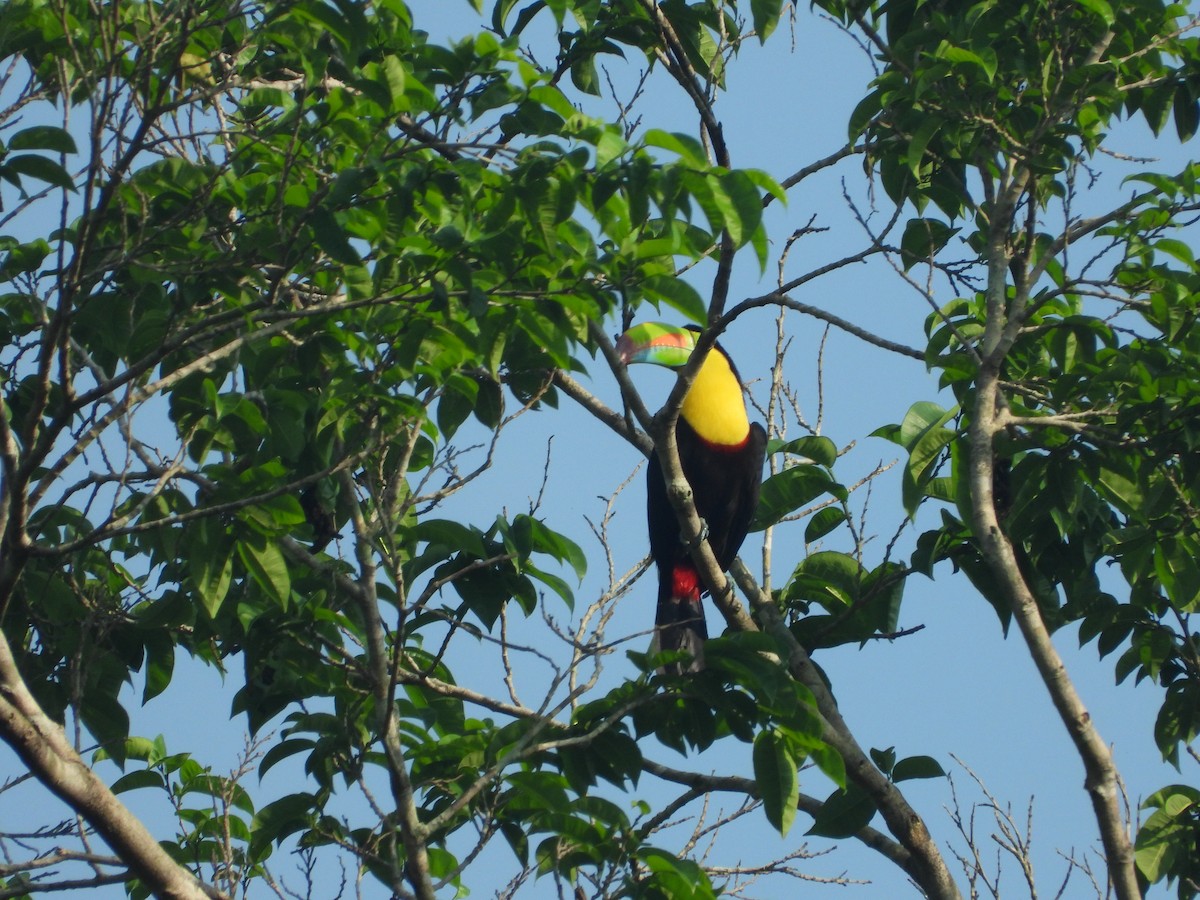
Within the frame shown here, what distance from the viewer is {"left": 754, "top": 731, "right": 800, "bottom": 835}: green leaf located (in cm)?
256

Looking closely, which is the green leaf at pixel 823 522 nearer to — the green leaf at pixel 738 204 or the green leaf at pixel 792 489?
the green leaf at pixel 792 489

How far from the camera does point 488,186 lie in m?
2.23

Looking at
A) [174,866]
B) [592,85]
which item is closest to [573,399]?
[592,85]

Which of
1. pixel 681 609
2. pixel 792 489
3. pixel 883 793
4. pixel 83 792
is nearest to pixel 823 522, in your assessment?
pixel 792 489

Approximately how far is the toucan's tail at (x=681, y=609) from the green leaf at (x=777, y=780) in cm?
136

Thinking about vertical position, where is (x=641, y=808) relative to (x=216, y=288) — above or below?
below

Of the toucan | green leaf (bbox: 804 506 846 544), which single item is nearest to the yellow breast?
the toucan

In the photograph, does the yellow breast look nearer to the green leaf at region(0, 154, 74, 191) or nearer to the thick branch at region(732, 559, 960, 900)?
the thick branch at region(732, 559, 960, 900)

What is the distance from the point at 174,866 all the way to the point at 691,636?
2.18 m

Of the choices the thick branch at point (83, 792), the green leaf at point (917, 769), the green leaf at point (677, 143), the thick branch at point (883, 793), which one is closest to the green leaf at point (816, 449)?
the thick branch at point (883, 793)

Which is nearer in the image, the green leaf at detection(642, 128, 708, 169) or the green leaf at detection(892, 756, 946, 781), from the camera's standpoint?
the green leaf at detection(642, 128, 708, 169)

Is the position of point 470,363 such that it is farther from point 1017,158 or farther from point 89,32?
point 1017,158

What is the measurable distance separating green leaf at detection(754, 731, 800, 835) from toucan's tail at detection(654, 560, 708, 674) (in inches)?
53.6

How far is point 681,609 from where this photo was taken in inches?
167
